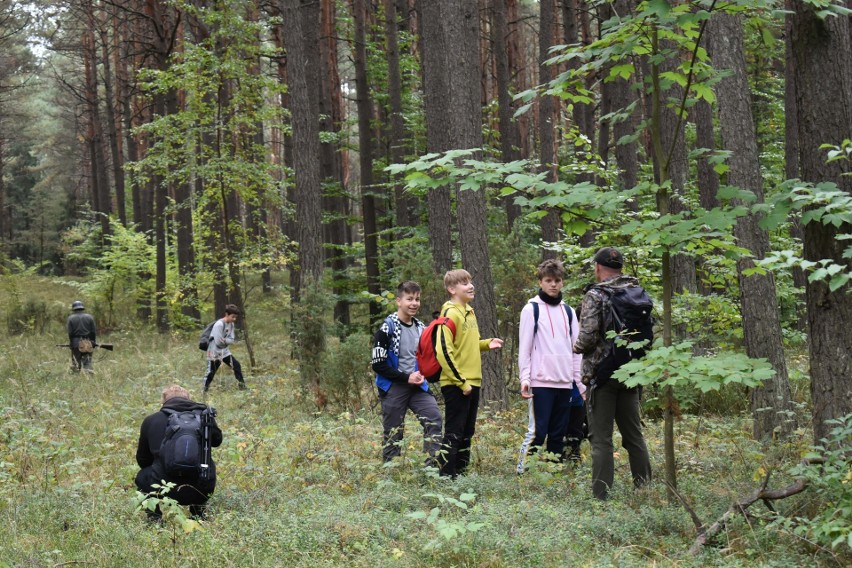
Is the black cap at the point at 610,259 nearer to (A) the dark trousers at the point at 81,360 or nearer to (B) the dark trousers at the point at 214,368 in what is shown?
(B) the dark trousers at the point at 214,368

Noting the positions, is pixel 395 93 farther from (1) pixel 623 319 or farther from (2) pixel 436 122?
(1) pixel 623 319

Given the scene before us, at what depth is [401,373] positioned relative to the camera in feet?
24.6

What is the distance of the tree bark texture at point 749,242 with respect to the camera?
26.8 feet

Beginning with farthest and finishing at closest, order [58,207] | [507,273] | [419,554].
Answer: [58,207], [507,273], [419,554]

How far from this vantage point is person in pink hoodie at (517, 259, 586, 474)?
726 cm

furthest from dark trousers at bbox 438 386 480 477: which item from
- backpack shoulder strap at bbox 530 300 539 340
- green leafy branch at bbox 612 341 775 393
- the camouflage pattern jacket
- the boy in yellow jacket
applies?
green leafy branch at bbox 612 341 775 393

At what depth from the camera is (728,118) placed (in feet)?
27.9

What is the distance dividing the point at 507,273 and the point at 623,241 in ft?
10.8

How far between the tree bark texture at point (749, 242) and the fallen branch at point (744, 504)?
309 centimetres

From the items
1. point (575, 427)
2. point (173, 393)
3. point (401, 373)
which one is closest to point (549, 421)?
point (575, 427)

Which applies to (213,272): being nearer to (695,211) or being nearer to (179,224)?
(179,224)

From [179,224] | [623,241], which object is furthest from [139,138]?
[623,241]

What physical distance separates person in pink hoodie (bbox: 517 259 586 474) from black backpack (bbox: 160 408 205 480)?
2.86 metres

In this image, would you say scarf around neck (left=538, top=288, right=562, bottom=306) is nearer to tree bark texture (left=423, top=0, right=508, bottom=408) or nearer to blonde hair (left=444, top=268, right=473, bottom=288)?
blonde hair (left=444, top=268, right=473, bottom=288)
